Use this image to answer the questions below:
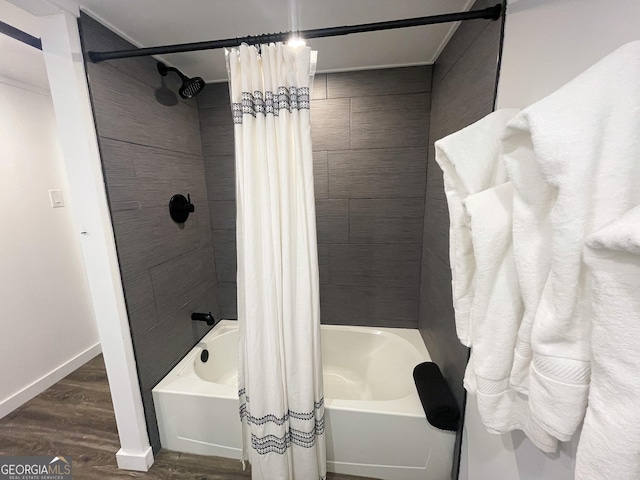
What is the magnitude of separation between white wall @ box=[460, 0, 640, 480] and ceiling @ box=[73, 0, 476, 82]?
51 centimetres

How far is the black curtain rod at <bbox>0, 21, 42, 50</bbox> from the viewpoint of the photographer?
892mm

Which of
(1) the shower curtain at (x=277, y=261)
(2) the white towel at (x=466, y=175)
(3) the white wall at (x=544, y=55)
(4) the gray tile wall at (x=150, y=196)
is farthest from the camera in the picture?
(4) the gray tile wall at (x=150, y=196)

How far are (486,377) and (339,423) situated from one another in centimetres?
97

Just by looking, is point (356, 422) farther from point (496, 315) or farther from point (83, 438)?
point (83, 438)

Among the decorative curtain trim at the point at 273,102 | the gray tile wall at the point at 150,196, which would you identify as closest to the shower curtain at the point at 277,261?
the decorative curtain trim at the point at 273,102

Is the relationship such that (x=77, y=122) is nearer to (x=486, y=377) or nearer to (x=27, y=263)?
(x=27, y=263)

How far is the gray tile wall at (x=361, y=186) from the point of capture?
1644 millimetres

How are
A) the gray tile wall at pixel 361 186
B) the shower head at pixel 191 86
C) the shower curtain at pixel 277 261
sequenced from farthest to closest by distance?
1. the gray tile wall at pixel 361 186
2. the shower head at pixel 191 86
3. the shower curtain at pixel 277 261

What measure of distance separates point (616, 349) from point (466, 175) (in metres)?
0.44

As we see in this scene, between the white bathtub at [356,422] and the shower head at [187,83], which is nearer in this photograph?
the white bathtub at [356,422]

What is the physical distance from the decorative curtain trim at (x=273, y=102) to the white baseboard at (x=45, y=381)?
2469 millimetres

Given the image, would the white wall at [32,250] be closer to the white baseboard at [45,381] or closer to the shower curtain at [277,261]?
the white baseboard at [45,381]

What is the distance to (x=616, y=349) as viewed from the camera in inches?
12.5

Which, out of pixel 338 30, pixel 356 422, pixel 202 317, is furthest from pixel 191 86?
pixel 356 422
